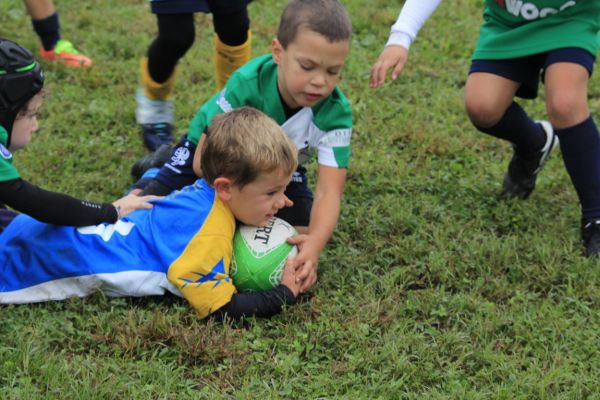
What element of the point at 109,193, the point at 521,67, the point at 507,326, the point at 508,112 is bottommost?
the point at 109,193

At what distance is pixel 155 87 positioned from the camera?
154 inches

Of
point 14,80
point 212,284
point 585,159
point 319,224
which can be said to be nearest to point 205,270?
point 212,284

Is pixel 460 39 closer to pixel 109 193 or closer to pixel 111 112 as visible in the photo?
pixel 111 112

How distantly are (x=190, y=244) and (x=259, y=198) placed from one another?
29 centimetres

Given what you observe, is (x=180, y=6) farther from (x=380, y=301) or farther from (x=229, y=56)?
(x=380, y=301)

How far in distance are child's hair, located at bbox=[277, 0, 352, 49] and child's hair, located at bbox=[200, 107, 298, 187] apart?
0.37m

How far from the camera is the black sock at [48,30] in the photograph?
17.0 feet

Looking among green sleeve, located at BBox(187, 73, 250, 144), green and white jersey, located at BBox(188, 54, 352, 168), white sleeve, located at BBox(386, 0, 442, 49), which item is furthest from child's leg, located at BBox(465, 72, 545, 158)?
green sleeve, located at BBox(187, 73, 250, 144)

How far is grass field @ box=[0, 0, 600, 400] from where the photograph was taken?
8.09 feet

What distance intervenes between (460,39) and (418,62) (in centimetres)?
52

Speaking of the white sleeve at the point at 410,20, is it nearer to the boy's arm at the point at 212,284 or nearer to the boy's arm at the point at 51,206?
the boy's arm at the point at 212,284

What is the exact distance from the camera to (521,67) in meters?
3.46

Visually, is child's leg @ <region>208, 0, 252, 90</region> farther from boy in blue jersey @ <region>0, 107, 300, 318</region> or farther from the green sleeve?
boy in blue jersey @ <region>0, 107, 300, 318</region>

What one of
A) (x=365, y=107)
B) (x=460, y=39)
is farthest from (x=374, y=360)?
(x=460, y=39)
